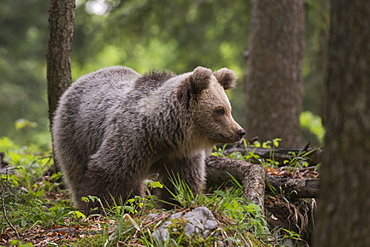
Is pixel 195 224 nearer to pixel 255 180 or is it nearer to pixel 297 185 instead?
pixel 255 180

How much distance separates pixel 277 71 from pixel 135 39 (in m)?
5.28

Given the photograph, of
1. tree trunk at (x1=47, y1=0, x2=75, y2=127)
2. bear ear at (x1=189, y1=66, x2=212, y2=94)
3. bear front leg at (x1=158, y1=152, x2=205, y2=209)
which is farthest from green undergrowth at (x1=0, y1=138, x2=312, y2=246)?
tree trunk at (x1=47, y1=0, x2=75, y2=127)

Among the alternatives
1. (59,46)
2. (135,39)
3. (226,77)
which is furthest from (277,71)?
(135,39)

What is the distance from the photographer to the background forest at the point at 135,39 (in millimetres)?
12375

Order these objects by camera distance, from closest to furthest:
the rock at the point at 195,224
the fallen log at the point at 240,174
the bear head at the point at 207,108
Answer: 1. the rock at the point at 195,224
2. the fallen log at the point at 240,174
3. the bear head at the point at 207,108

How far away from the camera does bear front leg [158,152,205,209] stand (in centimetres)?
538

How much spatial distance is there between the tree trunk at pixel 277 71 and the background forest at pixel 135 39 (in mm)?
1929

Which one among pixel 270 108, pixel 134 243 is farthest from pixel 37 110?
pixel 134 243

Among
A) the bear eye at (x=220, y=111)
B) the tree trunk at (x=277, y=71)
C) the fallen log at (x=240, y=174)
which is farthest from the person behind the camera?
the tree trunk at (x=277, y=71)

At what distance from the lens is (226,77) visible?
569 cm

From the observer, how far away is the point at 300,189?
4.94 m

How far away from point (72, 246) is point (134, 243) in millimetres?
522

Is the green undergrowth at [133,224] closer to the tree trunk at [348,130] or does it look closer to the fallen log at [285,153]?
the tree trunk at [348,130]

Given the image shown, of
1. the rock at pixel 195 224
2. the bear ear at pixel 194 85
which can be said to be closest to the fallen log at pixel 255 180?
the bear ear at pixel 194 85
